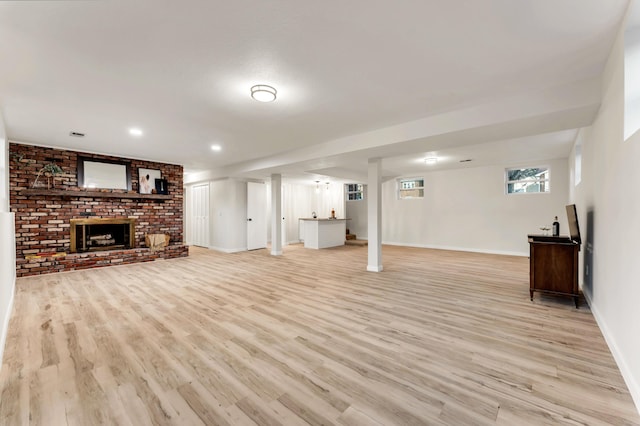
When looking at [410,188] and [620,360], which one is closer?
[620,360]

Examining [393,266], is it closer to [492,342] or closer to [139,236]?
[492,342]

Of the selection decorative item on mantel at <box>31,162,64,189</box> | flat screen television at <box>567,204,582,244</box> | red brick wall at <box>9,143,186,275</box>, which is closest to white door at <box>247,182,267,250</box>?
red brick wall at <box>9,143,186,275</box>

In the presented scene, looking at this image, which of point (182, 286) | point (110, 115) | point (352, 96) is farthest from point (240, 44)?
point (182, 286)

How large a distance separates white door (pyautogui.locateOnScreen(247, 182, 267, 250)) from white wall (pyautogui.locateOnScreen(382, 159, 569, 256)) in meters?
4.53

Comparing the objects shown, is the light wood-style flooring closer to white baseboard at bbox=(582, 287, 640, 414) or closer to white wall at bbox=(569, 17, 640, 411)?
white baseboard at bbox=(582, 287, 640, 414)

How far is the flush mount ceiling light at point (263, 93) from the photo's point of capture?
2908 millimetres

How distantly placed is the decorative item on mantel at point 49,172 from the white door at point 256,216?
4.35 m

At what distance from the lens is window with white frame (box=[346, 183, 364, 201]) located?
11.1 meters

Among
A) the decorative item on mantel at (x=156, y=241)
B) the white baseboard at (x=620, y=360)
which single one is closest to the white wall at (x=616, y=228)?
the white baseboard at (x=620, y=360)

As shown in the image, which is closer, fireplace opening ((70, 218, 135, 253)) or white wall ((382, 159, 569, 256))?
fireplace opening ((70, 218, 135, 253))

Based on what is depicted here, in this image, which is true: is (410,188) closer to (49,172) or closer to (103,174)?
(103,174)

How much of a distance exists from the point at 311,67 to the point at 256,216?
6.68 m

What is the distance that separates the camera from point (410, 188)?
950 cm

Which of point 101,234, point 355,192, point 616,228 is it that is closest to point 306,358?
point 616,228
